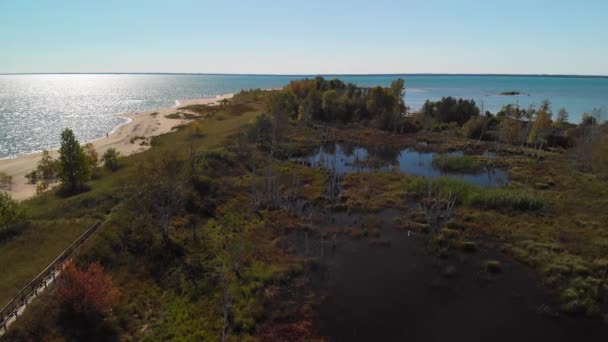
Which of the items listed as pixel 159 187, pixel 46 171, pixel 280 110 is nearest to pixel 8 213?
pixel 159 187

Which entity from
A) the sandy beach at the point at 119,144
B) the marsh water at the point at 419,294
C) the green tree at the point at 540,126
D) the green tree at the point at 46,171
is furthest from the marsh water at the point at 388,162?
the green tree at the point at 46,171

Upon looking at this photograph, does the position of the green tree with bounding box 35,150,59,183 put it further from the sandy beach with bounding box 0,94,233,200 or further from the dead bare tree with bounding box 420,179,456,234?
the dead bare tree with bounding box 420,179,456,234

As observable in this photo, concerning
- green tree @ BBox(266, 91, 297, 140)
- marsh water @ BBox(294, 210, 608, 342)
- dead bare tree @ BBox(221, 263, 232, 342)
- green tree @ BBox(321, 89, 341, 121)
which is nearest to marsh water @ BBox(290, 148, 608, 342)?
marsh water @ BBox(294, 210, 608, 342)

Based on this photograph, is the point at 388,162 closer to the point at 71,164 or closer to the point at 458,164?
the point at 458,164

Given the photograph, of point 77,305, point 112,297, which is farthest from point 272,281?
point 77,305

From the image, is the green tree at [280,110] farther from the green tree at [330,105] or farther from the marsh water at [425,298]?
the marsh water at [425,298]
